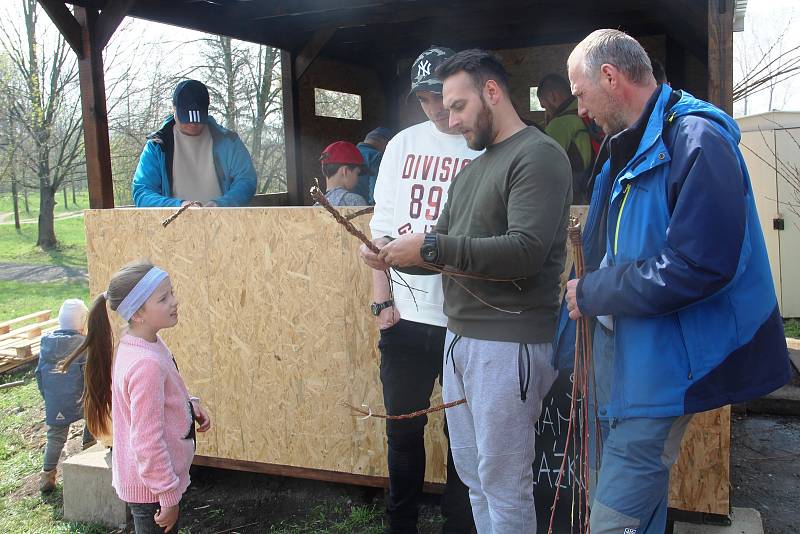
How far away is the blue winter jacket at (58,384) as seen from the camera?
4.52 metres

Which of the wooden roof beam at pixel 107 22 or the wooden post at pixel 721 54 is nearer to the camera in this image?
the wooden post at pixel 721 54

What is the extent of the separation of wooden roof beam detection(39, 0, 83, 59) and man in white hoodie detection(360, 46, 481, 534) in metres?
2.90

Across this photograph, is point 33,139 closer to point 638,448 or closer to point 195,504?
point 195,504

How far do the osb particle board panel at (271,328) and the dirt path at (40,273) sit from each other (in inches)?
484

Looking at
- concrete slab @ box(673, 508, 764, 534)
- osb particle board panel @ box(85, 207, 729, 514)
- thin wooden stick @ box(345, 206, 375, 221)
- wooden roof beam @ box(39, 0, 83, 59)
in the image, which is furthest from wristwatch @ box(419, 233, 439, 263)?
wooden roof beam @ box(39, 0, 83, 59)

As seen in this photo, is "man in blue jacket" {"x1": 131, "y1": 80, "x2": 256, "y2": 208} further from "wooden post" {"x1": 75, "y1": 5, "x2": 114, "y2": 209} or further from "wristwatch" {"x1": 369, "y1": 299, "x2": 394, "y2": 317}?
"wristwatch" {"x1": 369, "y1": 299, "x2": 394, "y2": 317}

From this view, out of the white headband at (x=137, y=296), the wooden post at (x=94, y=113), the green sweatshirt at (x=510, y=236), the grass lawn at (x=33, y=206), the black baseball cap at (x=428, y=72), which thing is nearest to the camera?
the green sweatshirt at (x=510, y=236)

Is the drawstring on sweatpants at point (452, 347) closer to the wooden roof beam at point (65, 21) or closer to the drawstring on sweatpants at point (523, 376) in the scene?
the drawstring on sweatpants at point (523, 376)

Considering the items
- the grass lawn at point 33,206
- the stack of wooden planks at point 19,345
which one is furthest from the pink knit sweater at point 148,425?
the grass lawn at point 33,206

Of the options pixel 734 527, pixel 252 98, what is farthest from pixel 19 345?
pixel 252 98

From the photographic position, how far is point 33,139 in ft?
60.0

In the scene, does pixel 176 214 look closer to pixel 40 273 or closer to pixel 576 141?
pixel 576 141

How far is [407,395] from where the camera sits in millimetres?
2943

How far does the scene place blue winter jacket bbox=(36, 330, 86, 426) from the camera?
14.8 feet
